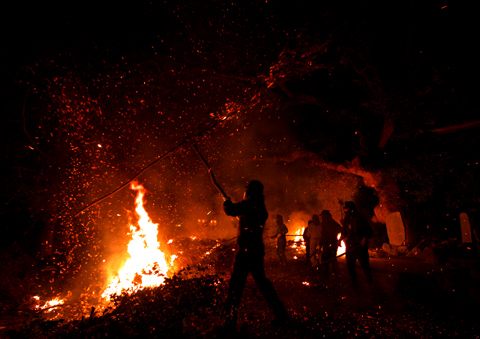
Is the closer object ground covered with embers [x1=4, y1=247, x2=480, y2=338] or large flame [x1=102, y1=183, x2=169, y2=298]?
ground covered with embers [x1=4, y1=247, x2=480, y2=338]

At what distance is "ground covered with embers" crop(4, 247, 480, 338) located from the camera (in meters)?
3.55

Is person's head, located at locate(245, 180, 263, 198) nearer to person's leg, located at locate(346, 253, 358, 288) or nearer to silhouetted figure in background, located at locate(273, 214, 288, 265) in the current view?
person's leg, located at locate(346, 253, 358, 288)

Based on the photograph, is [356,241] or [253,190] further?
[356,241]

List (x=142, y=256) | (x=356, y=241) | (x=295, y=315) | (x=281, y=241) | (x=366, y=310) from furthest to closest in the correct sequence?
(x=281, y=241), (x=142, y=256), (x=356, y=241), (x=366, y=310), (x=295, y=315)

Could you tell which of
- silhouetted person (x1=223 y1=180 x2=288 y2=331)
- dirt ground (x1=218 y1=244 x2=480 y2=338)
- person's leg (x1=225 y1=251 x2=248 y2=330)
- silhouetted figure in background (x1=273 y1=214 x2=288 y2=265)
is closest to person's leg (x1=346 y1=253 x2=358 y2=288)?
dirt ground (x1=218 y1=244 x2=480 y2=338)

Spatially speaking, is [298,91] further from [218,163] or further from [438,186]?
[438,186]

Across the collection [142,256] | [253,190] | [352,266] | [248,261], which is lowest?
[352,266]

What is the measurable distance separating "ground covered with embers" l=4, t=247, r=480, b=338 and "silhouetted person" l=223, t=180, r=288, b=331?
34 centimetres

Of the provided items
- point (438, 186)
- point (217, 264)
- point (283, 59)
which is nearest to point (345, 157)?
point (438, 186)

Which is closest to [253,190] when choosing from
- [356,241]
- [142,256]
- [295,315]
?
[295,315]

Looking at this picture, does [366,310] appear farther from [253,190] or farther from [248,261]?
[253,190]

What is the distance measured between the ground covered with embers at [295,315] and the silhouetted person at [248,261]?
339 mm

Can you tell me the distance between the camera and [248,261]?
3748mm

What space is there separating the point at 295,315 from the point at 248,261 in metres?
1.44
